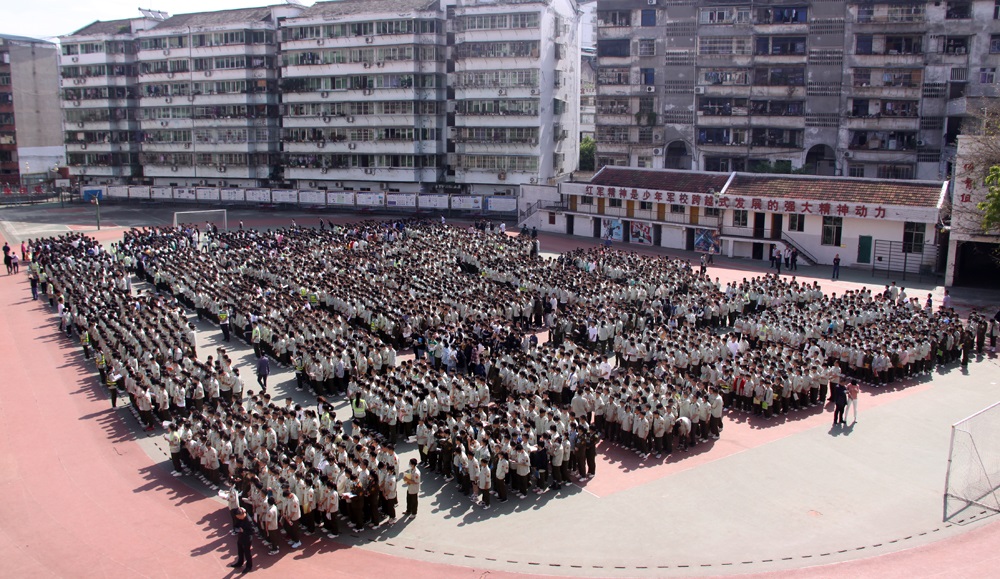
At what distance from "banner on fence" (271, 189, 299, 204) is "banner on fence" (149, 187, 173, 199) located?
9459mm

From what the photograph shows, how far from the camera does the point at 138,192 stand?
62.4 m

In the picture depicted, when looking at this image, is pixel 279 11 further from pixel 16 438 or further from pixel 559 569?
pixel 559 569

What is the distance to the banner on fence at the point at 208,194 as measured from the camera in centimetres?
5850

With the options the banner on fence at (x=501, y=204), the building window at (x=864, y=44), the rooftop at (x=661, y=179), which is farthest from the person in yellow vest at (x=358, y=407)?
the building window at (x=864, y=44)

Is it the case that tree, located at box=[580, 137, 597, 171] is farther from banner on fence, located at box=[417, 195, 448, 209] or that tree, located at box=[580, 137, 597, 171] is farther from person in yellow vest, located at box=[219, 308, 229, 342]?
person in yellow vest, located at box=[219, 308, 229, 342]

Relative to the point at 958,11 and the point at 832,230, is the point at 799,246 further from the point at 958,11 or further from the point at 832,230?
A: the point at 958,11

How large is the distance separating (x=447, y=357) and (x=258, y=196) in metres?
40.6

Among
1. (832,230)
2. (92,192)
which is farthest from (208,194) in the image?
(832,230)

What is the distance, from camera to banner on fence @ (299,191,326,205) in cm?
5540

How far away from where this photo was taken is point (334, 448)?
14125 millimetres

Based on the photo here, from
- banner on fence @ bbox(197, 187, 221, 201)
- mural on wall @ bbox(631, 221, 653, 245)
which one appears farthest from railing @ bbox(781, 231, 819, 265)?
banner on fence @ bbox(197, 187, 221, 201)

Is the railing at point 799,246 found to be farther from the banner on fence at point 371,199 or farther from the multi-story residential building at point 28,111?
the multi-story residential building at point 28,111

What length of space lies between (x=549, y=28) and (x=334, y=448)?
43.6 metres

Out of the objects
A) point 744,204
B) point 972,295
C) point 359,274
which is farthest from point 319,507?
point 744,204
